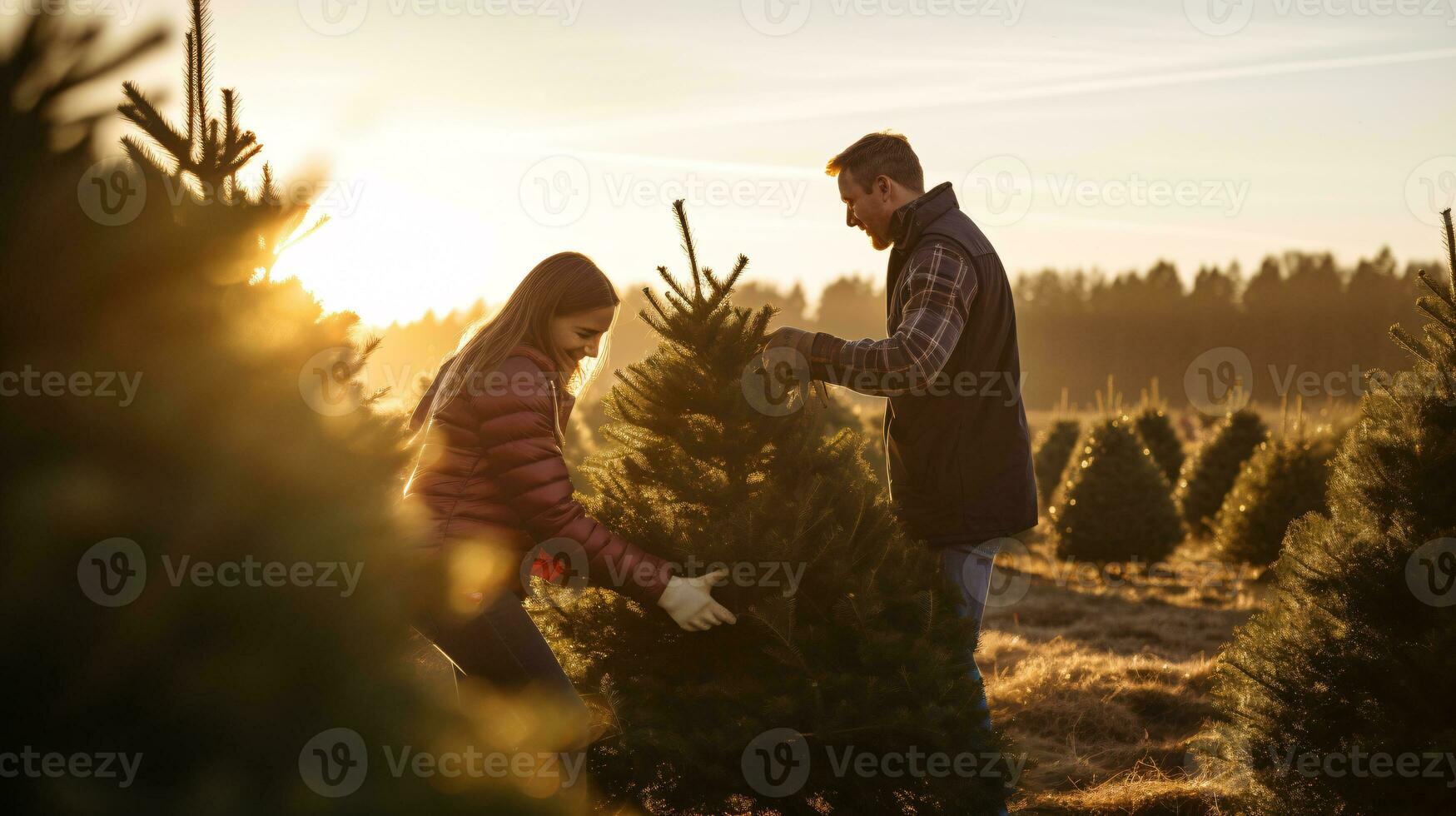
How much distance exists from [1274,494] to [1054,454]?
6176 millimetres

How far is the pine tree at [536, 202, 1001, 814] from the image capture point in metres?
3.33

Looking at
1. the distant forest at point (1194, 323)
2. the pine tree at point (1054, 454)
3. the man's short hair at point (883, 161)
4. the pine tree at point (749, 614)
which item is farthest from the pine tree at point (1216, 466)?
the distant forest at point (1194, 323)

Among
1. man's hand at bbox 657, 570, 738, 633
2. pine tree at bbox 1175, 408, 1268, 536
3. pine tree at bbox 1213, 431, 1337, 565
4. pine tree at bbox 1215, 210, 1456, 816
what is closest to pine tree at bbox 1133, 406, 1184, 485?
pine tree at bbox 1175, 408, 1268, 536

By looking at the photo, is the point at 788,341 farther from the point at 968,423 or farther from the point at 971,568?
the point at 971,568

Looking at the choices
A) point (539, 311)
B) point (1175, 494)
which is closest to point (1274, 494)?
point (1175, 494)

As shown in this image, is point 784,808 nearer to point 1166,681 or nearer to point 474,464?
point 474,464

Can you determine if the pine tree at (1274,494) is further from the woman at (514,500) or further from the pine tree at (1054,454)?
the woman at (514,500)

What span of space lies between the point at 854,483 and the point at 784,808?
1.15 m

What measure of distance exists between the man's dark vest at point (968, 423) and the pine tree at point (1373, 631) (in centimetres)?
114

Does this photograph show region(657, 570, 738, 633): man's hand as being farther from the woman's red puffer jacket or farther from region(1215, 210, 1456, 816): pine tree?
region(1215, 210, 1456, 816): pine tree

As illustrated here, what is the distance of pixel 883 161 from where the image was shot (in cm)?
417

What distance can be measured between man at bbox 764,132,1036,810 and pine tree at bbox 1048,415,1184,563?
33.2 ft

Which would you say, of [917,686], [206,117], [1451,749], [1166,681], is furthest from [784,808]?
[1166,681]

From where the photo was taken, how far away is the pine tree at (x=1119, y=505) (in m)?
13.4
